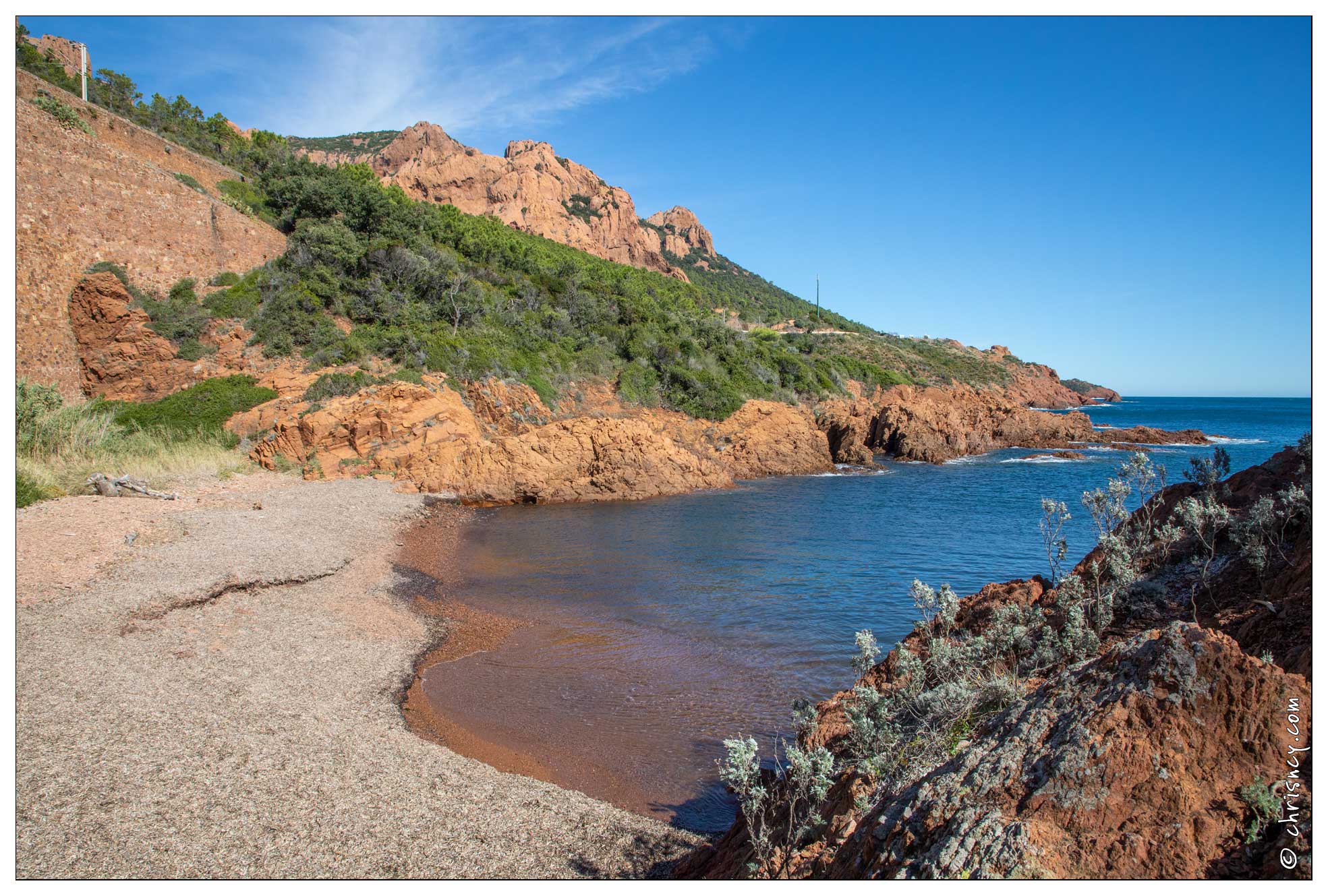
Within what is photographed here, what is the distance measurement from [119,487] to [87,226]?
505 inches

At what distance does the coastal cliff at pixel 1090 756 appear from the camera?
2305 mm

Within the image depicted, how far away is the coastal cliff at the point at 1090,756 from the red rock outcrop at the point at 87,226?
23413 millimetres

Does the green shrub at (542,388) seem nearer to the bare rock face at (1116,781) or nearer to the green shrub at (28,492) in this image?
the green shrub at (28,492)

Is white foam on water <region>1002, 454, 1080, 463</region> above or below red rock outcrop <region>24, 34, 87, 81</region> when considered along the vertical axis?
below

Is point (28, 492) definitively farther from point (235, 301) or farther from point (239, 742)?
point (235, 301)

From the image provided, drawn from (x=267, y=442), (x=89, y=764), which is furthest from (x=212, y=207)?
(x=89, y=764)

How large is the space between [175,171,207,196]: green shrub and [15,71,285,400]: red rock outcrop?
380mm

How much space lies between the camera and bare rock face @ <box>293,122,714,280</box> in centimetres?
6900

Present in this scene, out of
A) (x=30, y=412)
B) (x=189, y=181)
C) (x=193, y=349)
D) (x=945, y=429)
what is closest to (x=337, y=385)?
(x=193, y=349)

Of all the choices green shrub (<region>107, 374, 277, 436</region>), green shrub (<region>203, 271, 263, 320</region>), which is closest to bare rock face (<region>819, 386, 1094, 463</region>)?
green shrub (<region>107, 374, 277, 436</region>)

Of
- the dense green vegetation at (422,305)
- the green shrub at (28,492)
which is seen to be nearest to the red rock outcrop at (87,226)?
the dense green vegetation at (422,305)

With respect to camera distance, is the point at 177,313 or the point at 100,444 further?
the point at 177,313

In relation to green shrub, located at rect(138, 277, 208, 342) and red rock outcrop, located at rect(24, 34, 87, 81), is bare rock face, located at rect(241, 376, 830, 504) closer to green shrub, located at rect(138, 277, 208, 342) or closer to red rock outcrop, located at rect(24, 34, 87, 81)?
green shrub, located at rect(138, 277, 208, 342)

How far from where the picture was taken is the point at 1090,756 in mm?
2529
